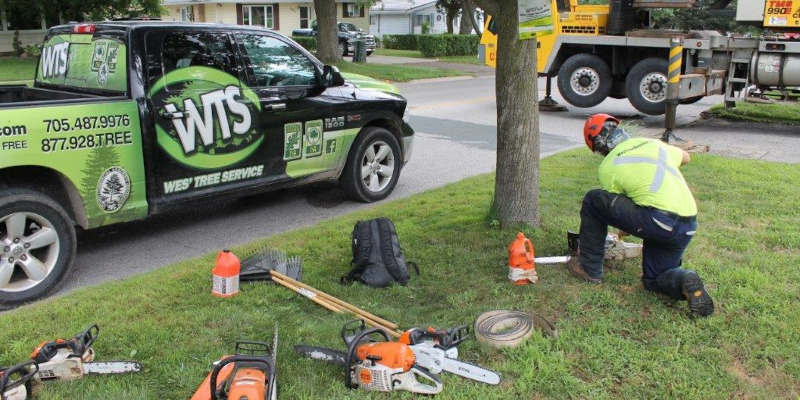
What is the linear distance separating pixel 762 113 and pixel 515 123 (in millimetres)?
10855

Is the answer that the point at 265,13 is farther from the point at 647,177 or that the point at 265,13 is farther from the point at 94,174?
the point at 647,177

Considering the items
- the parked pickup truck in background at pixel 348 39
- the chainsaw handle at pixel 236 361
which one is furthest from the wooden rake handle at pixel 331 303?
the parked pickup truck in background at pixel 348 39

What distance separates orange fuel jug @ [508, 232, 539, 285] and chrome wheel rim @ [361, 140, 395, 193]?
107 inches

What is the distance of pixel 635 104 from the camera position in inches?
517

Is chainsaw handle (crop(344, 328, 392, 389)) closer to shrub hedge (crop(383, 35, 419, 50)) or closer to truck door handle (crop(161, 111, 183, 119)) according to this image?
truck door handle (crop(161, 111, 183, 119))

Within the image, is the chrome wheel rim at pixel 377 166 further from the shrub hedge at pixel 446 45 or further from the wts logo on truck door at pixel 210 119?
the shrub hedge at pixel 446 45

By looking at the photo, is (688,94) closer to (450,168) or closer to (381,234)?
(450,168)

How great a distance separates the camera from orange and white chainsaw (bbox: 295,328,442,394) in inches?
126

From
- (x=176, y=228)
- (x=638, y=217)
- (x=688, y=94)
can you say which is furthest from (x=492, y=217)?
(x=688, y=94)

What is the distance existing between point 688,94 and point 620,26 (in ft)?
7.87

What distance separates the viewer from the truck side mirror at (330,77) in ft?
21.2

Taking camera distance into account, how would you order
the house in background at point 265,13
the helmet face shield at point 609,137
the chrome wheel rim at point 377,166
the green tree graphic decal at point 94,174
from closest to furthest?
the helmet face shield at point 609,137, the green tree graphic decal at point 94,174, the chrome wheel rim at point 377,166, the house in background at point 265,13

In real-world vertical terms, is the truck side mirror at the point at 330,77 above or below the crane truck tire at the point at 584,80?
above

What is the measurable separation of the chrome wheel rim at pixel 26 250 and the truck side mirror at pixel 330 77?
2753mm
